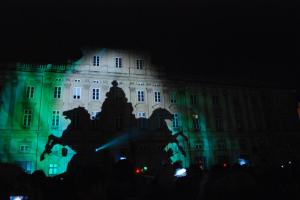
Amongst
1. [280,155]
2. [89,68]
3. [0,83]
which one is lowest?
[280,155]

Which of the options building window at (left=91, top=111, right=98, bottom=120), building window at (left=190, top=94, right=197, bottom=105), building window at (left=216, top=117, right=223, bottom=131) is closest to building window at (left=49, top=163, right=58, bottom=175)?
building window at (left=91, top=111, right=98, bottom=120)

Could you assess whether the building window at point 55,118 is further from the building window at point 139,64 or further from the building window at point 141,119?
the building window at point 139,64

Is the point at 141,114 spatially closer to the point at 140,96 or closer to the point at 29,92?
the point at 140,96

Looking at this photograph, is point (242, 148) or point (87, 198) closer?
point (87, 198)

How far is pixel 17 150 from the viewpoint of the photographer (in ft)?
81.9

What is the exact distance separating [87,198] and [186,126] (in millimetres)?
28595

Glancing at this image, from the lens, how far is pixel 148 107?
3067 centimetres

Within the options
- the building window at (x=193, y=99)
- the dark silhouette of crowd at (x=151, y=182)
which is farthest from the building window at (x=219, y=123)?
the dark silhouette of crowd at (x=151, y=182)

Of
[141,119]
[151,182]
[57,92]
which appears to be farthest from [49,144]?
[151,182]

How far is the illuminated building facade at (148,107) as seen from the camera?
2602 centimetres

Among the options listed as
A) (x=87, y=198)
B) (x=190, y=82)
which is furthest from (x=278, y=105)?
(x=87, y=198)

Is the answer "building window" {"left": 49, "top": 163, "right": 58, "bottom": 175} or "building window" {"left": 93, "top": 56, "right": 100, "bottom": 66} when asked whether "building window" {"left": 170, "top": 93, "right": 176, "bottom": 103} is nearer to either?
"building window" {"left": 93, "top": 56, "right": 100, "bottom": 66}

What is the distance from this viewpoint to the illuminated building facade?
26.0 meters

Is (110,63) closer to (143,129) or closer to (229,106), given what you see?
(143,129)
